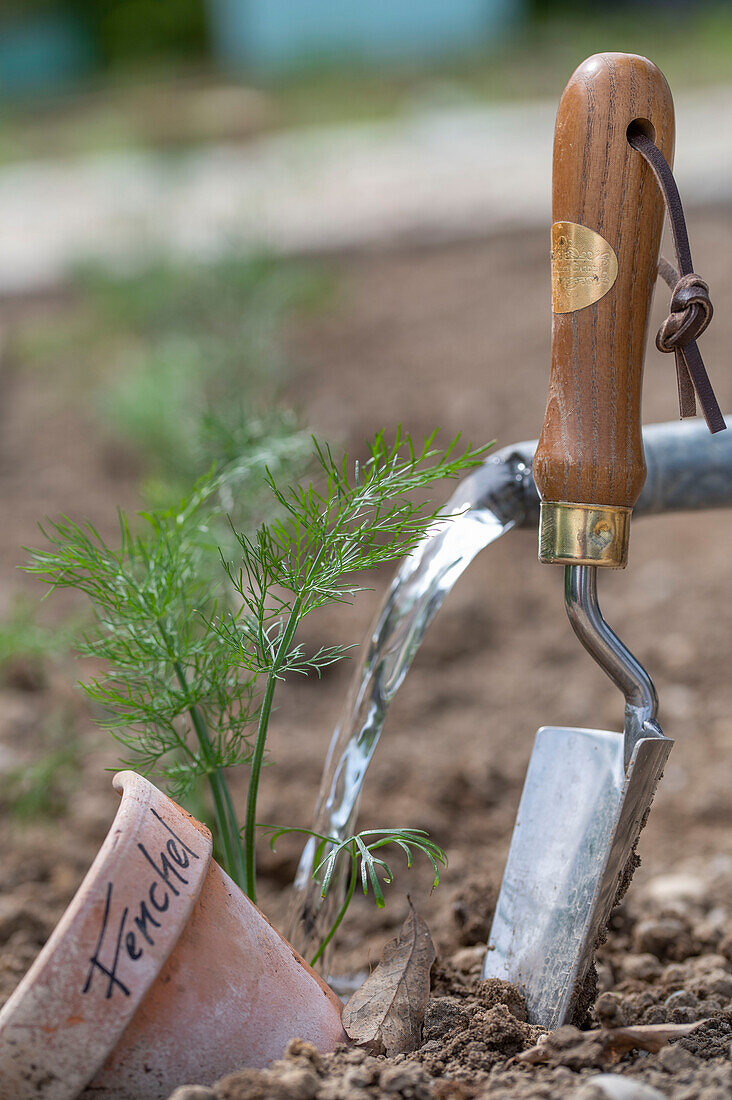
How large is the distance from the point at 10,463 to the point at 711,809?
2821 millimetres

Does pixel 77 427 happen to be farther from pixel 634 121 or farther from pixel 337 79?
pixel 337 79

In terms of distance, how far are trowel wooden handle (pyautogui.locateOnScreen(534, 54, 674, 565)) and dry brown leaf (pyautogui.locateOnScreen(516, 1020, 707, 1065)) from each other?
0.39 meters

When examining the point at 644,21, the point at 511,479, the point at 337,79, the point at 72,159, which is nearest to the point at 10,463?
the point at 511,479

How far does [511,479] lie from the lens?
47.1 inches

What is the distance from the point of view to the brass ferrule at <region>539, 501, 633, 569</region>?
977 millimetres

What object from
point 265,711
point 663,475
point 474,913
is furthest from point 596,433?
point 474,913

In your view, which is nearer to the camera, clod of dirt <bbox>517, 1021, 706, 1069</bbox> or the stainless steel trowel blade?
clod of dirt <bbox>517, 1021, 706, 1069</bbox>

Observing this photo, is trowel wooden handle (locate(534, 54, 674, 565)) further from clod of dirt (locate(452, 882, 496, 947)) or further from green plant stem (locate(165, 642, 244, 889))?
clod of dirt (locate(452, 882, 496, 947))

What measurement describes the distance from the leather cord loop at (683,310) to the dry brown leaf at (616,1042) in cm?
52

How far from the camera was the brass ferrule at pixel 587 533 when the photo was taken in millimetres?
977

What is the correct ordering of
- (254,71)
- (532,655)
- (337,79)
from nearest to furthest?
(532,655) → (337,79) → (254,71)

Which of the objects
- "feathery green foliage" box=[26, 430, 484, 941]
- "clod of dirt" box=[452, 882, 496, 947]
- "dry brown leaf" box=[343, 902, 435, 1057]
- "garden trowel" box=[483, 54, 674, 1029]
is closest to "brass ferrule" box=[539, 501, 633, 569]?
"garden trowel" box=[483, 54, 674, 1029]

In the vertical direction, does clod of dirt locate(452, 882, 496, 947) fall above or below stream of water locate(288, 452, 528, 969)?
below

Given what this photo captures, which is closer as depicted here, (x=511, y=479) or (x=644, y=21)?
(x=511, y=479)
